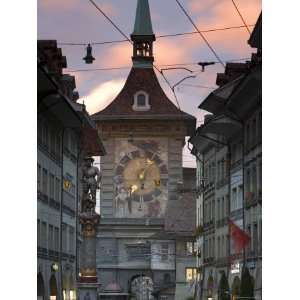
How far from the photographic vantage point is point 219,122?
17.1 m

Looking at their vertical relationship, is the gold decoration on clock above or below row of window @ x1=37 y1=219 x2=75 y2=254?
above

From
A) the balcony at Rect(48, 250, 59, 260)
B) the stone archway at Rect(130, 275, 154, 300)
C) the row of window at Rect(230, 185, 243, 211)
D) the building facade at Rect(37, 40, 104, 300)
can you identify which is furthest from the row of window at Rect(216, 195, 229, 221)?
the stone archway at Rect(130, 275, 154, 300)

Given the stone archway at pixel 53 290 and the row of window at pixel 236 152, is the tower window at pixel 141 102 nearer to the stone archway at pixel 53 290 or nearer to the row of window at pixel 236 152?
the row of window at pixel 236 152

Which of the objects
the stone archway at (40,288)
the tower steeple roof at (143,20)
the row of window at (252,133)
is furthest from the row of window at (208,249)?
the stone archway at (40,288)

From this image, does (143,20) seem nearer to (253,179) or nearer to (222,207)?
(253,179)

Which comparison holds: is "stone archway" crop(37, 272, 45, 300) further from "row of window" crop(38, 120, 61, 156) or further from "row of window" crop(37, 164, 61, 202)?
"row of window" crop(38, 120, 61, 156)

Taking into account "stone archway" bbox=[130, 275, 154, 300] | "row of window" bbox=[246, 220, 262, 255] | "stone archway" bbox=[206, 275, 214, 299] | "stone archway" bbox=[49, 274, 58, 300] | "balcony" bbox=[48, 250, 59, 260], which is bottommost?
"stone archway" bbox=[130, 275, 154, 300]

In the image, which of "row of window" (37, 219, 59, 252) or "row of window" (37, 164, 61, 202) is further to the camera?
"row of window" (37, 219, 59, 252)

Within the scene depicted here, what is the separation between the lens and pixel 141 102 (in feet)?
67.5

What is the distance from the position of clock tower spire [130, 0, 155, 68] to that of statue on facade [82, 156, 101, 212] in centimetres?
348

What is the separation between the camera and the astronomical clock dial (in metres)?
20.3
